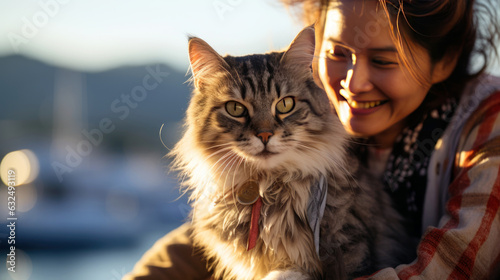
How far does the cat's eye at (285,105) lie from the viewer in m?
1.25

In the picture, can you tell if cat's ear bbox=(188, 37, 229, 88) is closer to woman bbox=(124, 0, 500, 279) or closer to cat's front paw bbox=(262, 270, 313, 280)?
woman bbox=(124, 0, 500, 279)

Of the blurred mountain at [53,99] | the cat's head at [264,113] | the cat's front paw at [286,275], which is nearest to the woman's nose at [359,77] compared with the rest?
the cat's head at [264,113]

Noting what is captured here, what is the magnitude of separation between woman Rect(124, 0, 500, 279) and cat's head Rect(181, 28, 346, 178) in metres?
0.23

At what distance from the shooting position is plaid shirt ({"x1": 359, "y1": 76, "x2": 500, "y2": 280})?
3.52ft

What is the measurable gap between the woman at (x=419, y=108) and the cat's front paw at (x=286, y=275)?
11.5 inches

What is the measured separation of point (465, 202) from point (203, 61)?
1.03 metres

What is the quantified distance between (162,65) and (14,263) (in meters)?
1.03

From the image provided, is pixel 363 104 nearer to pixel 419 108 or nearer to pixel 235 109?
pixel 419 108

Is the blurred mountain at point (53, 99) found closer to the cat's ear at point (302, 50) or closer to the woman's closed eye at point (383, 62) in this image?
the cat's ear at point (302, 50)

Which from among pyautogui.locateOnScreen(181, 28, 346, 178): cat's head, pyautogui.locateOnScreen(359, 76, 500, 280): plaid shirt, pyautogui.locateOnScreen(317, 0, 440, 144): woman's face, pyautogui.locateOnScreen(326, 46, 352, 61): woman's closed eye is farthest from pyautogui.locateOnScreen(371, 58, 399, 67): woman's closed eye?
pyautogui.locateOnScreen(359, 76, 500, 280): plaid shirt

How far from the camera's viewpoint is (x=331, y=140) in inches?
52.6

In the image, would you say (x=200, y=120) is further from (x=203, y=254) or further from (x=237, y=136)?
(x=203, y=254)

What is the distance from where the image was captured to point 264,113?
121cm

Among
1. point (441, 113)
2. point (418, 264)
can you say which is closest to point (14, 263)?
point (418, 264)
